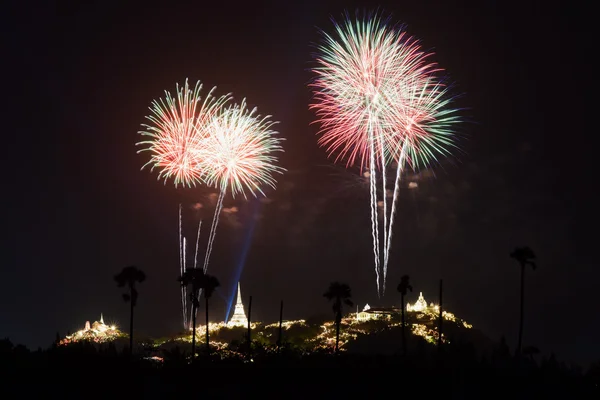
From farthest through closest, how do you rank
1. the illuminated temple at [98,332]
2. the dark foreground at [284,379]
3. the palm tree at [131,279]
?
the illuminated temple at [98,332] < the palm tree at [131,279] < the dark foreground at [284,379]

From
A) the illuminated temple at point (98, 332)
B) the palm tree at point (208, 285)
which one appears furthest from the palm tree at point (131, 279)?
the illuminated temple at point (98, 332)

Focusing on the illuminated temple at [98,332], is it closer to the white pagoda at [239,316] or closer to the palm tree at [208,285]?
the white pagoda at [239,316]

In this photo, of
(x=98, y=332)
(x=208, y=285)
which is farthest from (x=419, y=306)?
(x=208, y=285)

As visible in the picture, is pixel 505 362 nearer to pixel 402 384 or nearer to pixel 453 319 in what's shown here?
pixel 402 384

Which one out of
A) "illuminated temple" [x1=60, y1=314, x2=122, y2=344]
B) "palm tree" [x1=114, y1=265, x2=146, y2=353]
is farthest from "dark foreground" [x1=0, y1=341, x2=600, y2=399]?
"illuminated temple" [x1=60, y1=314, x2=122, y2=344]

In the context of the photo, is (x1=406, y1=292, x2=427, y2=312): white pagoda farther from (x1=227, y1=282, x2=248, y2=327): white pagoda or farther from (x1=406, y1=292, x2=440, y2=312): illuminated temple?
(x1=227, y1=282, x2=248, y2=327): white pagoda

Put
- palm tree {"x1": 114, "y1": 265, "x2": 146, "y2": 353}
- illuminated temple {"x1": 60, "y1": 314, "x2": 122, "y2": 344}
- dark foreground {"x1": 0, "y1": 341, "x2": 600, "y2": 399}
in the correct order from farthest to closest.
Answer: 1. illuminated temple {"x1": 60, "y1": 314, "x2": 122, "y2": 344}
2. palm tree {"x1": 114, "y1": 265, "x2": 146, "y2": 353}
3. dark foreground {"x1": 0, "y1": 341, "x2": 600, "y2": 399}

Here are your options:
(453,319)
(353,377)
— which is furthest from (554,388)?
(453,319)


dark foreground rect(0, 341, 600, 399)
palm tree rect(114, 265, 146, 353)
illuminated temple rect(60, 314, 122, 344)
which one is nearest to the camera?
dark foreground rect(0, 341, 600, 399)

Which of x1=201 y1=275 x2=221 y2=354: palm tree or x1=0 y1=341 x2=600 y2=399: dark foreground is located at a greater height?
x1=201 y1=275 x2=221 y2=354: palm tree

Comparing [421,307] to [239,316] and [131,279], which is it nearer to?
[239,316]

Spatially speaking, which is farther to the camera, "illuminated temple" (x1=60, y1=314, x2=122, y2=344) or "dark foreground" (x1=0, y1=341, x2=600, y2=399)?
"illuminated temple" (x1=60, y1=314, x2=122, y2=344)
